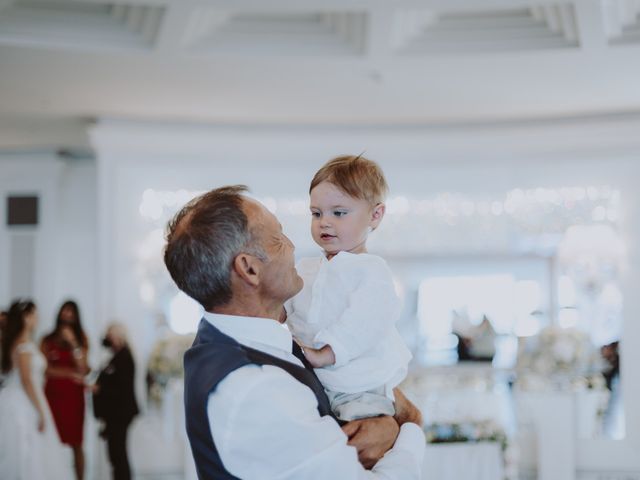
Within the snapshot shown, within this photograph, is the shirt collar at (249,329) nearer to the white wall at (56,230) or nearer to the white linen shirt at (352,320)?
the white linen shirt at (352,320)

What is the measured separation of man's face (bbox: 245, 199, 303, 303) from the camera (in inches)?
69.9

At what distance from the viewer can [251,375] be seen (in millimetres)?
1646

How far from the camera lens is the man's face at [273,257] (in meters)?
1.78

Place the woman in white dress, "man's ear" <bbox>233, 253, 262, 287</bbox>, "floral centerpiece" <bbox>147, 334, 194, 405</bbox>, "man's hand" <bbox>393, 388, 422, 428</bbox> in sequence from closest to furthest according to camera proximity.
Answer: "man's ear" <bbox>233, 253, 262, 287</bbox> < "man's hand" <bbox>393, 388, 422, 428</bbox> < the woman in white dress < "floral centerpiece" <bbox>147, 334, 194, 405</bbox>

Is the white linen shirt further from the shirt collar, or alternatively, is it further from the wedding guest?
the wedding guest

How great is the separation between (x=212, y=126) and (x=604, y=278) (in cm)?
358

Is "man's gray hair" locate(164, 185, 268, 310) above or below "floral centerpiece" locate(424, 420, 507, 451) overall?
above

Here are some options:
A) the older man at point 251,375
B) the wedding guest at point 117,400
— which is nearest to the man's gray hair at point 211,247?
the older man at point 251,375

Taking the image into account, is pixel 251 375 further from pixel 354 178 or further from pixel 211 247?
pixel 354 178

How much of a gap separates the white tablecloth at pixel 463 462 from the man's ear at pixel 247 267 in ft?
15.8

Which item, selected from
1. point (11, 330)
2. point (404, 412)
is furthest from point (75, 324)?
point (404, 412)

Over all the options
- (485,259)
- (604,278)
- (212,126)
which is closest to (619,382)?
(604,278)

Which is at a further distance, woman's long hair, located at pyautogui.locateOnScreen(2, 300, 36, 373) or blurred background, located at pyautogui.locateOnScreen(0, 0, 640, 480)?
woman's long hair, located at pyautogui.locateOnScreen(2, 300, 36, 373)

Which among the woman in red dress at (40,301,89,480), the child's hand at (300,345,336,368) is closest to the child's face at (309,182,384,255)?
the child's hand at (300,345,336,368)
